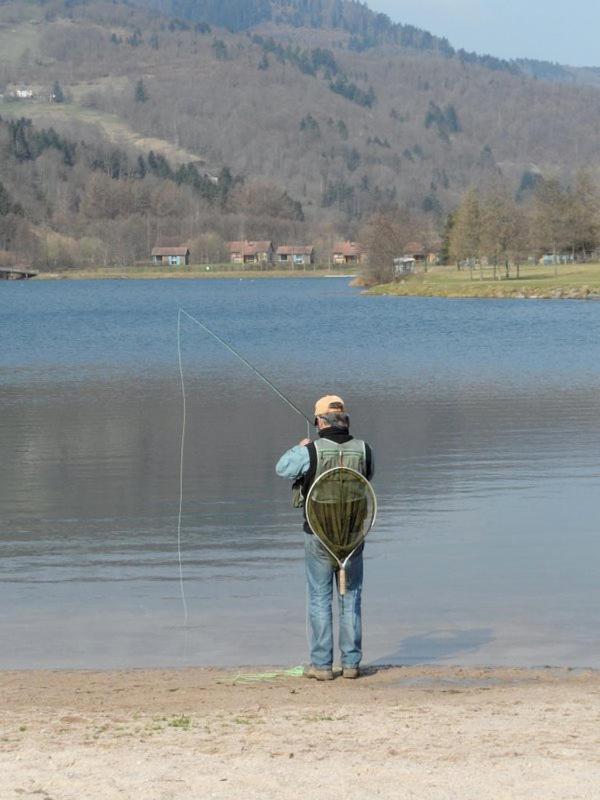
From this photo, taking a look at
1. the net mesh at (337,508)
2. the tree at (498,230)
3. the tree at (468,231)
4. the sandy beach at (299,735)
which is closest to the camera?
the sandy beach at (299,735)

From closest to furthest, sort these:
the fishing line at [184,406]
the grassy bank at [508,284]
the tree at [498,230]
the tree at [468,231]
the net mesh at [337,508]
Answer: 1. the net mesh at [337,508]
2. the fishing line at [184,406]
3. the grassy bank at [508,284]
4. the tree at [498,230]
5. the tree at [468,231]

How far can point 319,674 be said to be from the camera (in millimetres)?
9484

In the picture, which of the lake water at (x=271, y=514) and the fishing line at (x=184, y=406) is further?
the fishing line at (x=184, y=406)

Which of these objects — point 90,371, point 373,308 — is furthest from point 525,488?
point 373,308

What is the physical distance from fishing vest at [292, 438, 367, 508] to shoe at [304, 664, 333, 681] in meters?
1.23

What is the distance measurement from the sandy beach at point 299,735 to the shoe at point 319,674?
0.09 metres

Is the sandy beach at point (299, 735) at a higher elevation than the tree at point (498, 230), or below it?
below

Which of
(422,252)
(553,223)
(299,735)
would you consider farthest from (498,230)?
(299,735)

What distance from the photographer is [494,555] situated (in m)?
14.5

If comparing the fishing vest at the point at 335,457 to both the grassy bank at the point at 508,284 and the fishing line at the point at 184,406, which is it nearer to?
the fishing line at the point at 184,406

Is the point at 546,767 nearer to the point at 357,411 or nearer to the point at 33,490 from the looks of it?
the point at 33,490

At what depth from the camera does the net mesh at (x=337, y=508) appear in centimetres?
927

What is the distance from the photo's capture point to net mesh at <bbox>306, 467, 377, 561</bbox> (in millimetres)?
9273

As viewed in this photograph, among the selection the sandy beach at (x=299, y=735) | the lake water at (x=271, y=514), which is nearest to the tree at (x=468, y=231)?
the lake water at (x=271, y=514)
